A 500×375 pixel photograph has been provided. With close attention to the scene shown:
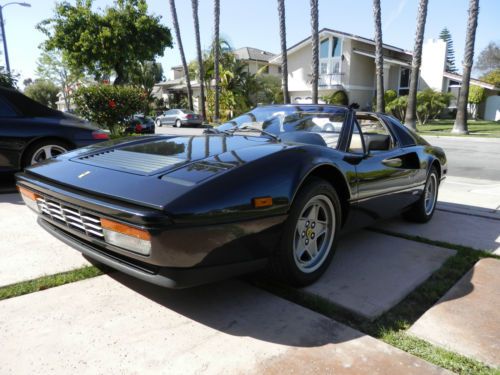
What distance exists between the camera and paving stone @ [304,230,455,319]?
2.51 meters

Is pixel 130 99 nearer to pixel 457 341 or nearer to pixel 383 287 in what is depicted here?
pixel 383 287

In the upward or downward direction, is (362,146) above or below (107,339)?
above

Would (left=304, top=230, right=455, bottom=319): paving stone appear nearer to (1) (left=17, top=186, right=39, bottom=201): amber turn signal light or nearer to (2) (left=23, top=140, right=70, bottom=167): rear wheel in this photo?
(1) (left=17, top=186, right=39, bottom=201): amber turn signal light

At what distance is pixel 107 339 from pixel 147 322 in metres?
0.23

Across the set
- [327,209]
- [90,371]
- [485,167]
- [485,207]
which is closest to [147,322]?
[90,371]

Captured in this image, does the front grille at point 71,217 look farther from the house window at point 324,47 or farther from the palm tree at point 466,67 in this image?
the house window at point 324,47

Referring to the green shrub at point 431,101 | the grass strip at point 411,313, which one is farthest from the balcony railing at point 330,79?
the grass strip at point 411,313

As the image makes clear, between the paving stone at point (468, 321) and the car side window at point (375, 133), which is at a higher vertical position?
the car side window at point (375, 133)

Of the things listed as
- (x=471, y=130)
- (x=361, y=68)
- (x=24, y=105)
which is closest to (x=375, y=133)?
(x=24, y=105)

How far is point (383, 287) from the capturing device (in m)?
2.71

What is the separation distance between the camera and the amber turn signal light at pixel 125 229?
188 centimetres

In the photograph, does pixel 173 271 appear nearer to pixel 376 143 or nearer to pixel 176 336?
pixel 176 336

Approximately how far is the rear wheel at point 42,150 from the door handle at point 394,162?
3872 mm

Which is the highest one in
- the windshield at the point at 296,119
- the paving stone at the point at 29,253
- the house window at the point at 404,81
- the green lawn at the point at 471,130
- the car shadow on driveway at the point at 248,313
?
the house window at the point at 404,81
